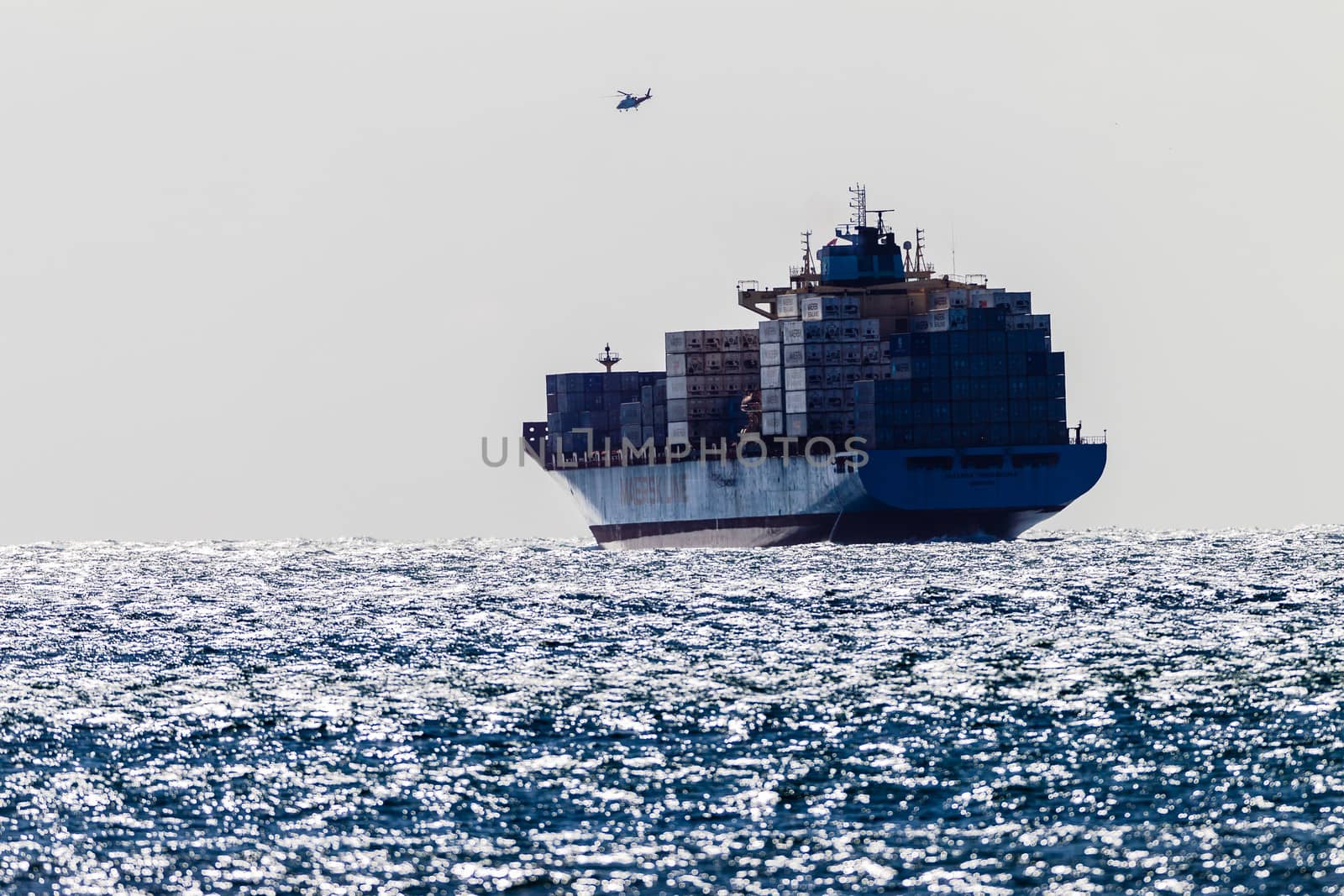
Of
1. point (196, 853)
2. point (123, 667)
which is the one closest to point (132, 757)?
point (196, 853)

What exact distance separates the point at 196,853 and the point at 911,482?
→ 337 ft

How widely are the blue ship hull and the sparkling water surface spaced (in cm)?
4679

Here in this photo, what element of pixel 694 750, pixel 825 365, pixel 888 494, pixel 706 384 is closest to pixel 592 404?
pixel 706 384

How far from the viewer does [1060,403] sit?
135 metres

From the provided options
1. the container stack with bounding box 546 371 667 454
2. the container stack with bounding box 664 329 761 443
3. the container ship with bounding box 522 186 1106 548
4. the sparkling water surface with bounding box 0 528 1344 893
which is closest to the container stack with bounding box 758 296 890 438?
the container ship with bounding box 522 186 1106 548

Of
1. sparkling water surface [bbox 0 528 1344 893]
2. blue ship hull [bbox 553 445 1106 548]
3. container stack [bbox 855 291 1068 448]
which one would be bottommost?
sparkling water surface [bbox 0 528 1344 893]

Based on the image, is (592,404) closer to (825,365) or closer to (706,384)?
(706,384)

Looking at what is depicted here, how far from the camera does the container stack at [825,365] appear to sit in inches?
5561

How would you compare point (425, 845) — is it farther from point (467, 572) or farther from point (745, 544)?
point (745, 544)

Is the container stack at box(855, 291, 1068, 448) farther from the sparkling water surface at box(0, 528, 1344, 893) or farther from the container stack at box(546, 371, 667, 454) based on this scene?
the sparkling water surface at box(0, 528, 1344, 893)

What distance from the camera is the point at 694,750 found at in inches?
1613

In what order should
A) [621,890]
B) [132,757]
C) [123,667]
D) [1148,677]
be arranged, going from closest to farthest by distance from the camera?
[621,890]
[132,757]
[1148,677]
[123,667]

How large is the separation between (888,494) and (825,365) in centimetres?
1355

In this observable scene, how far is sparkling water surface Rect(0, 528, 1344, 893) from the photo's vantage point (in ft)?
98.6
